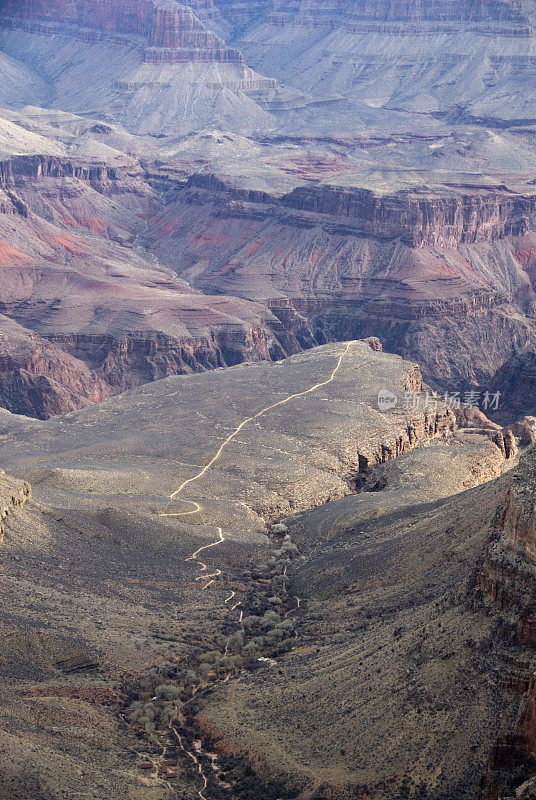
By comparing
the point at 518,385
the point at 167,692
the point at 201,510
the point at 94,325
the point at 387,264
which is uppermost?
the point at 167,692

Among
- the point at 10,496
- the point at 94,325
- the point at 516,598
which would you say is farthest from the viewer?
the point at 94,325

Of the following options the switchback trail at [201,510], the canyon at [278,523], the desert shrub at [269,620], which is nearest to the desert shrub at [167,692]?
the canyon at [278,523]

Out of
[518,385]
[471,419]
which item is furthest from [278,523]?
[518,385]

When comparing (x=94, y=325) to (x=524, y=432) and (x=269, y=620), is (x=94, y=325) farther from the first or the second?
(x=269, y=620)

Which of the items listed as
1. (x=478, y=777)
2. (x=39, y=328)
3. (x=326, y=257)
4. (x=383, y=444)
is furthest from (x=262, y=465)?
(x=326, y=257)

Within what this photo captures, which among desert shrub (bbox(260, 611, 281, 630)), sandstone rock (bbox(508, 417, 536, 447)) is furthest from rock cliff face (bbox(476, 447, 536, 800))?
sandstone rock (bbox(508, 417, 536, 447))

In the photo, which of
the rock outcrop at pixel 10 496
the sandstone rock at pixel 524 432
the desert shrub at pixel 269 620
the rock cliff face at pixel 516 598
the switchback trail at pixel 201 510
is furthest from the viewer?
the sandstone rock at pixel 524 432

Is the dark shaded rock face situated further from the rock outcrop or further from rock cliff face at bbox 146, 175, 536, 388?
the rock outcrop

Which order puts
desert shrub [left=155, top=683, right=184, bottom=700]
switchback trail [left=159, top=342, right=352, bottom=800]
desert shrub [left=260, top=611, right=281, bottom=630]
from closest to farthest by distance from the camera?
switchback trail [left=159, top=342, right=352, bottom=800]
desert shrub [left=155, top=683, right=184, bottom=700]
desert shrub [left=260, top=611, right=281, bottom=630]

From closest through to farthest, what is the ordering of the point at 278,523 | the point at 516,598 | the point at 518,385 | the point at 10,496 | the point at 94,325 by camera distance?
the point at 516,598, the point at 10,496, the point at 278,523, the point at 518,385, the point at 94,325

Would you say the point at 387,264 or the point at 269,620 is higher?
the point at 269,620

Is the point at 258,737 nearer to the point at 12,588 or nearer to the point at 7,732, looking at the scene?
the point at 7,732

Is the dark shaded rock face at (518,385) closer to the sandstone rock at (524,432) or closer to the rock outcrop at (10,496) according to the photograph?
the sandstone rock at (524,432)

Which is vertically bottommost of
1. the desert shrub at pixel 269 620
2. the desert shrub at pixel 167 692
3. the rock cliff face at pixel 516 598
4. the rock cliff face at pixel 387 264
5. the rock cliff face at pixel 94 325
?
the rock cliff face at pixel 94 325
